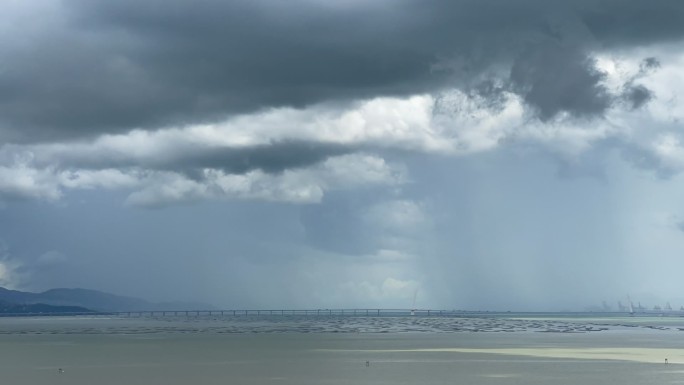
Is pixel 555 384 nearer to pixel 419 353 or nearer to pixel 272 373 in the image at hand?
pixel 272 373

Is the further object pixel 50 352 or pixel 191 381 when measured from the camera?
pixel 50 352

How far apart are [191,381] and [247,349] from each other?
46.6 meters

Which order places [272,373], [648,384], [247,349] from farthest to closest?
[247,349], [272,373], [648,384]

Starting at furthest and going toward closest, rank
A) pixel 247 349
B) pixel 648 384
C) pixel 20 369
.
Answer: pixel 247 349 < pixel 20 369 < pixel 648 384

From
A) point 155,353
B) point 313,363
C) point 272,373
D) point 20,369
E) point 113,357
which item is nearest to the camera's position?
point 272,373

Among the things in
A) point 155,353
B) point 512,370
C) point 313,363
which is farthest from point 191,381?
point 155,353

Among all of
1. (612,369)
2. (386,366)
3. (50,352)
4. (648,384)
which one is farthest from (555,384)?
(50,352)

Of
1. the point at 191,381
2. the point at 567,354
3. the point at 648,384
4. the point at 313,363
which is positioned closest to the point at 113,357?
the point at 313,363

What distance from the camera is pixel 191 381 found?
249 ft

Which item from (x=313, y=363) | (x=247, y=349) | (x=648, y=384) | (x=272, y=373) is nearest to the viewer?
(x=648, y=384)

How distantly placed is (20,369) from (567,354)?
6406 cm

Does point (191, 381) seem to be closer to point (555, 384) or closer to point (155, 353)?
point (555, 384)

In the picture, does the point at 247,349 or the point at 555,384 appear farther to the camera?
the point at 247,349

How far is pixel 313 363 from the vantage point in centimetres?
9562
